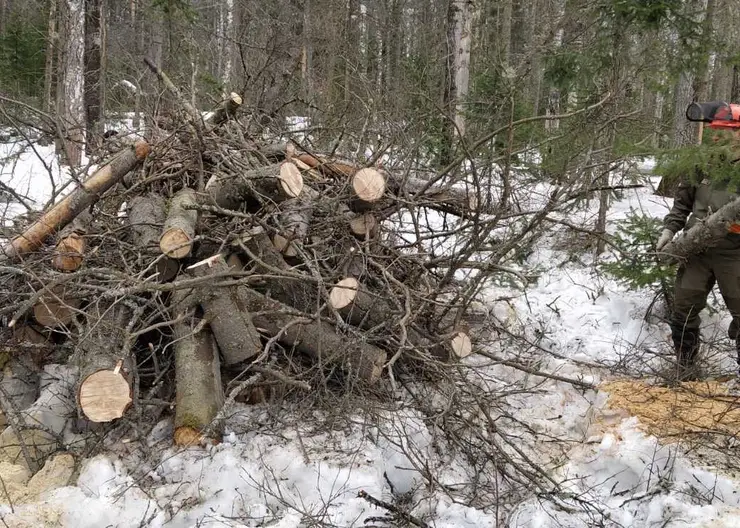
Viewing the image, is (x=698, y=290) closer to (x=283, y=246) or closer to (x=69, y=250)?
(x=283, y=246)

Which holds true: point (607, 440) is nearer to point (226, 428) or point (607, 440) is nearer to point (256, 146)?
point (226, 428)

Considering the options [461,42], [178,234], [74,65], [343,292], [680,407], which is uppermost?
[461,42]

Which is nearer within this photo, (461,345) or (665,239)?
(461,345)

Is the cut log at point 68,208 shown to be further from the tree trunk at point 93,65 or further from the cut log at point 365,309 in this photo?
the tree trunk at point 93,65

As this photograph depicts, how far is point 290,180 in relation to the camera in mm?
3887

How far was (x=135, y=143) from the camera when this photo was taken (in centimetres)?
462

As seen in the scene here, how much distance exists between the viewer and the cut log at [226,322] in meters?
3.66

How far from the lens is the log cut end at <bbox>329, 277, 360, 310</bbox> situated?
154 inches

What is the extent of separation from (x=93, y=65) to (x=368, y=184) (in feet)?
25.3

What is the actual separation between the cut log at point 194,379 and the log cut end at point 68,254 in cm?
79

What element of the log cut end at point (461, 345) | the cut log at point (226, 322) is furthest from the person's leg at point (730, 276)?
the cut log at point (226, 322)

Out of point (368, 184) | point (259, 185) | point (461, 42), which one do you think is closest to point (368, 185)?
point (368, 184)

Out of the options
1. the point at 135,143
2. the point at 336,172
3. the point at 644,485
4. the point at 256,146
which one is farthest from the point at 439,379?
the point at 135,143

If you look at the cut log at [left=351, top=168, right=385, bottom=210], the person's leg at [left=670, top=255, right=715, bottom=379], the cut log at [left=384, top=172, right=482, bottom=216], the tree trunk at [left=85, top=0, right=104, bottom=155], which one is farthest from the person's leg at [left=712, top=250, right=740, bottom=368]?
the tree trunk at [left=85, top=0, right=104, bottom=155]
